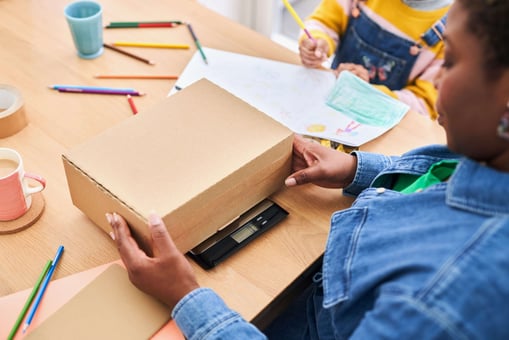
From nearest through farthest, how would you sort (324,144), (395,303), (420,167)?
(395,303), (420,167), (324,144)

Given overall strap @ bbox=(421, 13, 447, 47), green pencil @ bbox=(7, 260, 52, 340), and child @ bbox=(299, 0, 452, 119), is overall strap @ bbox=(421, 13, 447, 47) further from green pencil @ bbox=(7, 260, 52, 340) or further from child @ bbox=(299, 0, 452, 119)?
green pencil @ bbox=(7, 260, 52, 340)

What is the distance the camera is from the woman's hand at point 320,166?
87 cm

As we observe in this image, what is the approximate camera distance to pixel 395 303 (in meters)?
0.58

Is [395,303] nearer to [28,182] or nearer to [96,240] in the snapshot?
[96,240]

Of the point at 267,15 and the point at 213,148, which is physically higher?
the point at 213,148

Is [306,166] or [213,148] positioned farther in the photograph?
[306,166]

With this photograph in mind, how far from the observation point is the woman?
0.54 meters

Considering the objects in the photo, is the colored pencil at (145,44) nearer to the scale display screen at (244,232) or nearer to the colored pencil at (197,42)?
the colored pencil at (197,42)

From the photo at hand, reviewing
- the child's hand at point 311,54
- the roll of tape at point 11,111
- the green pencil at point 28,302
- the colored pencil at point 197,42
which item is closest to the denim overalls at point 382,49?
the child's hand at point 311,54

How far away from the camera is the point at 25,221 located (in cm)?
80

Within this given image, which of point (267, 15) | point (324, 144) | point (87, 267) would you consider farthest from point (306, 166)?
point (267, 15)

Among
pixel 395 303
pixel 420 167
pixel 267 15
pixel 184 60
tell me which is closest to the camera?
pixel 395 303

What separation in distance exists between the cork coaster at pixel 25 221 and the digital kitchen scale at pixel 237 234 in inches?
9.4

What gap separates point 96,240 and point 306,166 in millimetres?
347
